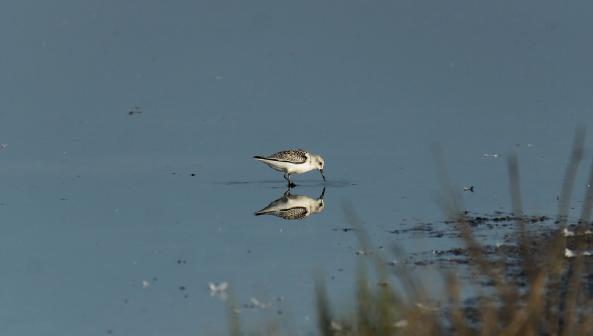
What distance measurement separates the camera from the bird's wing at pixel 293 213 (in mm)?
16562

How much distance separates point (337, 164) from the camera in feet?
66.0

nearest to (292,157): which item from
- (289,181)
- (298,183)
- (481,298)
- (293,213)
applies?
(289,181)

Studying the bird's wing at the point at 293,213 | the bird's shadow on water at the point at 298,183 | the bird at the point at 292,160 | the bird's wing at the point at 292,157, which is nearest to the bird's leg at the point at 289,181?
the bird's shadow on water at the point at 298,183

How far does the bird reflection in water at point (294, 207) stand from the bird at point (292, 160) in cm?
87

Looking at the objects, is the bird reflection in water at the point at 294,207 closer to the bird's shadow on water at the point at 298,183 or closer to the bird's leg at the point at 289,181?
the bird's shadow on water at the point at 298,183

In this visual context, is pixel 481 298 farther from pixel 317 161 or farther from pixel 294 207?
pixel 317 161

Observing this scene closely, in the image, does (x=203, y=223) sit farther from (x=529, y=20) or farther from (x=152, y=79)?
(x=529, y=20)

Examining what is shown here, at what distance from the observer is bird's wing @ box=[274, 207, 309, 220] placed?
1656cm

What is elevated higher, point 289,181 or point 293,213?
point 293,213

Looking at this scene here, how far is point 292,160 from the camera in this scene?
19.0 metres

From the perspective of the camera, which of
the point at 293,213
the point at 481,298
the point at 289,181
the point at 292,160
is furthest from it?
the point at 289,181

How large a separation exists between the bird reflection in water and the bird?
0.87m

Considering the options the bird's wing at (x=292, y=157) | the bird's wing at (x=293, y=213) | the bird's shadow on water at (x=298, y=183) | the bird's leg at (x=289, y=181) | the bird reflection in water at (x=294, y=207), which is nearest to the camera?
the bird's wing at (x=293, y=213)

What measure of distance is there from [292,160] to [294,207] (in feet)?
6.20
